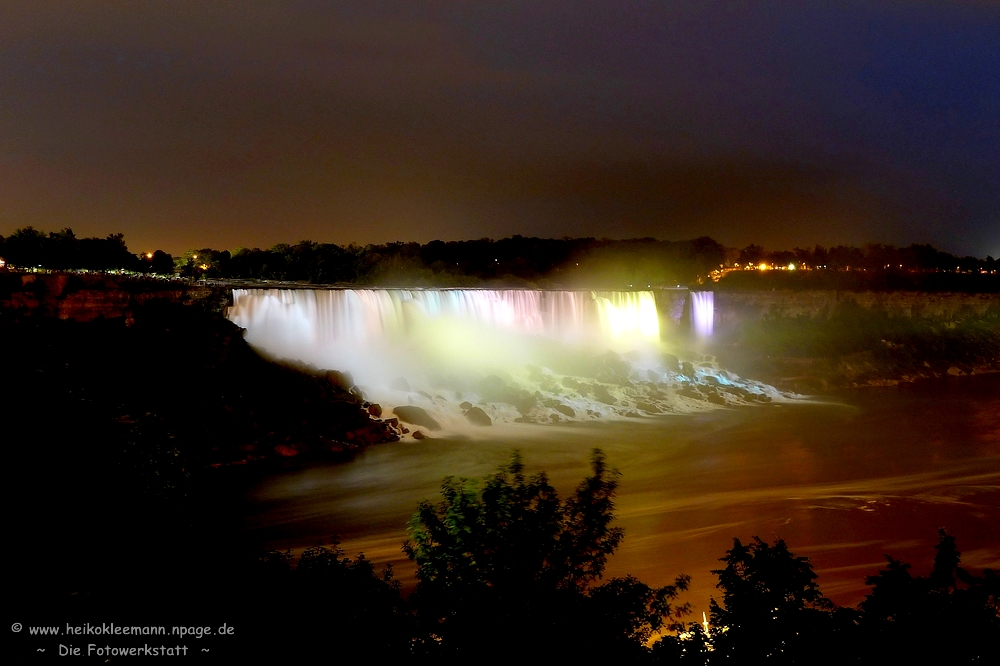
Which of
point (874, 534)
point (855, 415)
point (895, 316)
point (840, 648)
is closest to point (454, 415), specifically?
point (874, 534)

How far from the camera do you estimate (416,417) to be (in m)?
25.3

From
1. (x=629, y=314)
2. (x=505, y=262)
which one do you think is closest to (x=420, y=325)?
(x=629, y=314)

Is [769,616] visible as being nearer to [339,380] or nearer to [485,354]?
[339,380]

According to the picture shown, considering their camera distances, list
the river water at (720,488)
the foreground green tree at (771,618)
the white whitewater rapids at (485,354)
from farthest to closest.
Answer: the white whitewater rapids at (485,354)
the river water at (720,488)
the foreground green tree at (771,618)

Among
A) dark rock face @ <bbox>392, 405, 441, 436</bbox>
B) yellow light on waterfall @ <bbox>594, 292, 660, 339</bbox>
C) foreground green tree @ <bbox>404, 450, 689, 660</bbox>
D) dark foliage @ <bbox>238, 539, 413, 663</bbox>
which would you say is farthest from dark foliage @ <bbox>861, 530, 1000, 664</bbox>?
yellow light on waterfall @ <bbox>594, 292, 660, 339</bbox>

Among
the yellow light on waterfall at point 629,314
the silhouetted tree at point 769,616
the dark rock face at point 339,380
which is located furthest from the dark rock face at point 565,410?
the silhouetted tree at point 769,616

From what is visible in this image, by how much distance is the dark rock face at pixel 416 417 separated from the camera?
2520cm

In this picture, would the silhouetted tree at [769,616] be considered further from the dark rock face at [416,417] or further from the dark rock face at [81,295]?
the dark rock face at [81,295]

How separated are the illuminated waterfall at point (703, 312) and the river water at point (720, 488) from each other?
19332 mm

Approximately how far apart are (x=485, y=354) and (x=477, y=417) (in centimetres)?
998

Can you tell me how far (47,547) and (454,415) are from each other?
2014cm

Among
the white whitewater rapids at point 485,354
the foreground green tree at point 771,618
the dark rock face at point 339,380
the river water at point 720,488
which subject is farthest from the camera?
the white whitewater rapids at point 485,354

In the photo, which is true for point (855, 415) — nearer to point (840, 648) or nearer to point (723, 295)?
point (723, 295)

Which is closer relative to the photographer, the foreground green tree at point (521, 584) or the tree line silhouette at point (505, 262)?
the foreground green tree at point (521, 584)
